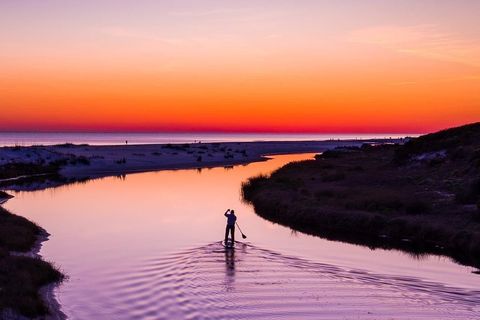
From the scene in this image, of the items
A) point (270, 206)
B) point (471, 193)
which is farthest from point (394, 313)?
point (270, 206)

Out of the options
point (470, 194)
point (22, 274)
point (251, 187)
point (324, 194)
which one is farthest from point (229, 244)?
point (251, 187)

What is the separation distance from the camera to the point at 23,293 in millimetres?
16797

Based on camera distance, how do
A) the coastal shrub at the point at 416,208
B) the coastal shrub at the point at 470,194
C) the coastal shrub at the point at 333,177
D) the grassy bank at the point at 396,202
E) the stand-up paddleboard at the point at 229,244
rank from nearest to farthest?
the stand-up paddleboard at the point at 229,244, the grassy bank at the point at 396,202, the coastal shrub at the point at 416,208, the coastal shrub at the point at 470,194, the coastal shrub at the point at 333,177

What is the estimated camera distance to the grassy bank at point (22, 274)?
15852mm

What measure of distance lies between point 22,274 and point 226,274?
7.74 metres

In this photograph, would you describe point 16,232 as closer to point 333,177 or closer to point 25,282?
point 25,282

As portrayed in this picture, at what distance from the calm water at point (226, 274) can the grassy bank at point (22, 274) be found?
3.01ft

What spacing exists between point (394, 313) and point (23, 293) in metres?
11.8

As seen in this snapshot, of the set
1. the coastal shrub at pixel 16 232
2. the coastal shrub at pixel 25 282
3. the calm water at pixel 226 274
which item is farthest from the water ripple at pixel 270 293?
the coastal shrub at pixel 16 232

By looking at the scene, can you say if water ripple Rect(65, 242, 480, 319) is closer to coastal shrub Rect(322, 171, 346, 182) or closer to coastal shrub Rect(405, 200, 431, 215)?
coastal shrub Rect(405, 200, 431, 215)

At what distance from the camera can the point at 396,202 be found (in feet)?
117

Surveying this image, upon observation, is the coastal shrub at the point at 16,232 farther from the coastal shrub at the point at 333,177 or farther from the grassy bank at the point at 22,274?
the coastal shrub at the point at 333,177

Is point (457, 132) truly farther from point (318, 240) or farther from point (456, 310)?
point (456, 310)

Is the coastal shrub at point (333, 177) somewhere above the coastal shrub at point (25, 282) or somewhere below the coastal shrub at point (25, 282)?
above
